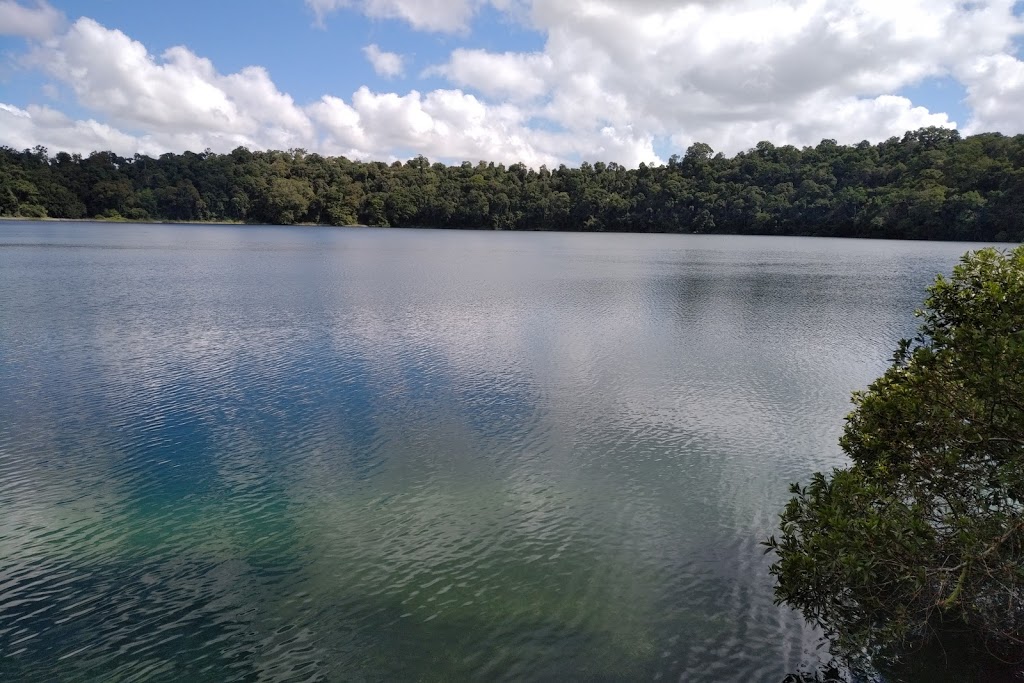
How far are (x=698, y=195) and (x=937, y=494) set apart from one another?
18484 cm

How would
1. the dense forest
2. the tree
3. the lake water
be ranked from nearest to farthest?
1. the tree
2. the lake water
3. the dense forest

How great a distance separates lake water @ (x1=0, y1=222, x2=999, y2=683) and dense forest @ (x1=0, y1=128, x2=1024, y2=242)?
119 m

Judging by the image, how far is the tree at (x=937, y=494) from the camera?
25.8 ft

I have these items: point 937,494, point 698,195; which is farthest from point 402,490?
point 698,195

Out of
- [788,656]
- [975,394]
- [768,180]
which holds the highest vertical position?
[768,180]

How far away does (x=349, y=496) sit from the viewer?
15.1 m

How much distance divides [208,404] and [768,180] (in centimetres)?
18559

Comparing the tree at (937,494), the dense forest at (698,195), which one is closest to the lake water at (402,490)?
the tree at (937,494)

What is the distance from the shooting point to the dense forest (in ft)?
432

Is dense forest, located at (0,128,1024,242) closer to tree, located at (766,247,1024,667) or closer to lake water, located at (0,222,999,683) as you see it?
lake water, located at (0,222,999,683)

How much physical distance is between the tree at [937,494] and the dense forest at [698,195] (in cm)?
14255

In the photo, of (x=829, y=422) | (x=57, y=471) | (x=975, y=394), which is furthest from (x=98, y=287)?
(x=975, y=394)

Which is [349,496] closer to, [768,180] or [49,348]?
[49,348]

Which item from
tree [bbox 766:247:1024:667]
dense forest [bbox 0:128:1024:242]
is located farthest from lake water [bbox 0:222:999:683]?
dense forest [bbox 0:128:1024:242]
